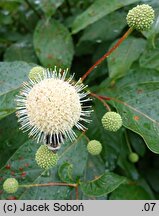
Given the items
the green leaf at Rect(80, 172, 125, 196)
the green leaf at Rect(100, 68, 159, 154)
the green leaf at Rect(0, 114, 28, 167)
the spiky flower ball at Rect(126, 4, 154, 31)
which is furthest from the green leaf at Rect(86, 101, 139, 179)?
the spiky flower ball at Rect(126, 4, 154, 31)

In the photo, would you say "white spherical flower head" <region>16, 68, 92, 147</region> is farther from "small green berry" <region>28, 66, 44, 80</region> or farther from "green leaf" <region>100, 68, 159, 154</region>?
"green leaf" <region>100, 68, 159, 154</region>

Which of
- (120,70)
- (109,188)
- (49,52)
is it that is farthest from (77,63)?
(109,188)

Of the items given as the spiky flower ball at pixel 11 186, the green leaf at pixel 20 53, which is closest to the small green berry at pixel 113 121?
the spiky flower ball at pixel 11 186

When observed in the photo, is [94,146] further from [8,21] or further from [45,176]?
[8,21]

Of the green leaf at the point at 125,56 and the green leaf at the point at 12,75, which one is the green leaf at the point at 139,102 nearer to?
the green leaf at the point at 125,56

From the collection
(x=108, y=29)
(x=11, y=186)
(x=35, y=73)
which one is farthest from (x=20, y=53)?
(x=11, y=186)

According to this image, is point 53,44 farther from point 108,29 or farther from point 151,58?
point 151,58

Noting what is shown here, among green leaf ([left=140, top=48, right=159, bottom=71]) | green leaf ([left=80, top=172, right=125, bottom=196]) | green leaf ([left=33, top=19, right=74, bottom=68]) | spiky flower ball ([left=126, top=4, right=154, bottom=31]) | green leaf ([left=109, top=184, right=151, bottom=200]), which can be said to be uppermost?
green leaf ([left=33, top=19, right=74, bottom=68])

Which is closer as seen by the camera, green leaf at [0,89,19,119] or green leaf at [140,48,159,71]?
green leaf at [0,89,19,119]
